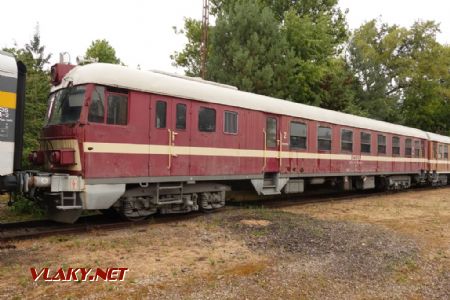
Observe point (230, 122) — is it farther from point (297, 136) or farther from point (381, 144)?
point (381, 144)

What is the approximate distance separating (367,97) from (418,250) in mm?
30302

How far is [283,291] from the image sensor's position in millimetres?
5441

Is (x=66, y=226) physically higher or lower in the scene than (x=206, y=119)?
lower

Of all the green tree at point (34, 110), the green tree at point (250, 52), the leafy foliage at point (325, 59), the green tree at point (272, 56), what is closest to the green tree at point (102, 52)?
the leafy foliage at point (325, 59)

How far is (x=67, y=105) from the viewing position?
902 cm

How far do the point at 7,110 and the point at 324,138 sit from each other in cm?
1094

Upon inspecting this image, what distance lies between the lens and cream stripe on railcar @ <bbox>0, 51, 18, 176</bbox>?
742 cm

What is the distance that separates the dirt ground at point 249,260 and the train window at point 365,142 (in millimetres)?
7488

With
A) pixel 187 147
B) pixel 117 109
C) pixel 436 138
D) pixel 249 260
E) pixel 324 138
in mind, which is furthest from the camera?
pixel 436 138

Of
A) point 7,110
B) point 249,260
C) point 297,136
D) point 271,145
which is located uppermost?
point 297,136

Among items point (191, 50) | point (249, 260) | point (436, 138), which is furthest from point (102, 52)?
point (249, 260)

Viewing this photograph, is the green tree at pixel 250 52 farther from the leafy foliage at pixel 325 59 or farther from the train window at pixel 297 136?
the train window at pixel 297 136

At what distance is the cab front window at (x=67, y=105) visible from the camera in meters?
8.75

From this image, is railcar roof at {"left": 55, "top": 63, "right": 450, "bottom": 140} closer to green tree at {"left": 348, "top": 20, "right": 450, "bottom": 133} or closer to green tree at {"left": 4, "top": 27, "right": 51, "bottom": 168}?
green tree at {"left": 4, "top": 27, "right": 51, "bottom": 168}
